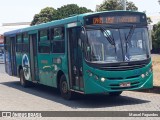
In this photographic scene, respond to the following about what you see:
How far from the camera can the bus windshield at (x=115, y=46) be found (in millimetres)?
12258

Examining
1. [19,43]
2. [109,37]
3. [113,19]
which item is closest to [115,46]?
[109,37]

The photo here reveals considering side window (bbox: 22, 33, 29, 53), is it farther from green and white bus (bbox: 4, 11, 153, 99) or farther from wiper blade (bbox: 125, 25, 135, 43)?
wiper blade (bbox: 125, 25, 135, 43)

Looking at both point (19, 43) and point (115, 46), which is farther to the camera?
point (19, 43)

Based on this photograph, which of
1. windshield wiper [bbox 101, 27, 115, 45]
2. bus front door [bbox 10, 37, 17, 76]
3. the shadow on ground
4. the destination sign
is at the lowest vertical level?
the shadow on ground

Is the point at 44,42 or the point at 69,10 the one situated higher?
the point at 69,10

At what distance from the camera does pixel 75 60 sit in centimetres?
1314

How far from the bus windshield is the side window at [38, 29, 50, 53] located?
374cm

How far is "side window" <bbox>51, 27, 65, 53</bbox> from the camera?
1416 cm

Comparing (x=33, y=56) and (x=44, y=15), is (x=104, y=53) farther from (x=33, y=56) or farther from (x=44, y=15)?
(x=44, y=15)

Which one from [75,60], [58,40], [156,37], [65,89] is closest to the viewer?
[75,60]

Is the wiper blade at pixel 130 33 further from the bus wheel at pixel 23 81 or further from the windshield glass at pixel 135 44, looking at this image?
the bus wheel at pixel 23 81

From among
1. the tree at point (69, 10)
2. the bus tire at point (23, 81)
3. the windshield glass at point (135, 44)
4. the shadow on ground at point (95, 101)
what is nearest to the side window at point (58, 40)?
the shadow on ground at point (95, 101)

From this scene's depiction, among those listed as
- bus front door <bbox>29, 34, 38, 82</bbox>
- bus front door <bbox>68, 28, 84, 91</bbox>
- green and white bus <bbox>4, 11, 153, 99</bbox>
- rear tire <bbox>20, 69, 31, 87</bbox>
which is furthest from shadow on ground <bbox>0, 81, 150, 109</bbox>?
rear tire <bbox>20, 69, 31, 87</bbox>

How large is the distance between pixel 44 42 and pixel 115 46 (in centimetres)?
456
